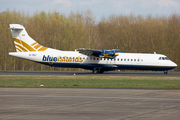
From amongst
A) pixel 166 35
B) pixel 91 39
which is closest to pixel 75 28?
pixel 91 39

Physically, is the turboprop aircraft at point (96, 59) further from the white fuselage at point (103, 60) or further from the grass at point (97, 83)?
the grass at point (97, 83)

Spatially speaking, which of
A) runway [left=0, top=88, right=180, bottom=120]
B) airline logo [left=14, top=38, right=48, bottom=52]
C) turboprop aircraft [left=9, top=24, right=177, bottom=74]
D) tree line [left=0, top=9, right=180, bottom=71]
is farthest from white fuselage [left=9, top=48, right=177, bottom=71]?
runway [left=0, top=88, right=180, bottom=120]

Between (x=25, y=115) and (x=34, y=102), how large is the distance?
9.98ft

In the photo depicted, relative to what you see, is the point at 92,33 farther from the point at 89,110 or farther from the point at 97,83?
the point at 89,110

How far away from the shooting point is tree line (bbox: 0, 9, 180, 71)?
197ft

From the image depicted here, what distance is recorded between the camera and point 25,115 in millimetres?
9414

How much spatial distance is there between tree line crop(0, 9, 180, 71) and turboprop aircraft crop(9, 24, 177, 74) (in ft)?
64.3

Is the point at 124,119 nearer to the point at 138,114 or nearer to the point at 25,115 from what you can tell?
the point at 138,114

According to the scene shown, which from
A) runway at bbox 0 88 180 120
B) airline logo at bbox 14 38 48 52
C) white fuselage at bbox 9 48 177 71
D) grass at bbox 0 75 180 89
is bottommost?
grass at bbox 0 75 180 89

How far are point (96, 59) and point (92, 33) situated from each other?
32350mm

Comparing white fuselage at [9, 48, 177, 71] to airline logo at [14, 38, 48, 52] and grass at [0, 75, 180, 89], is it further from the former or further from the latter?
grass at [0, 75, 180, 89]

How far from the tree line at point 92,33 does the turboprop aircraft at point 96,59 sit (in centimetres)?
1958

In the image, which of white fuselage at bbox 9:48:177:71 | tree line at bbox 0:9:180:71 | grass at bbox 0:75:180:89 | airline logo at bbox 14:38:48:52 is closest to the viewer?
grass at bbox 0:75:180:89

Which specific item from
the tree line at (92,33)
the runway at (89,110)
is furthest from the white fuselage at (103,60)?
the runway at (89,110)
